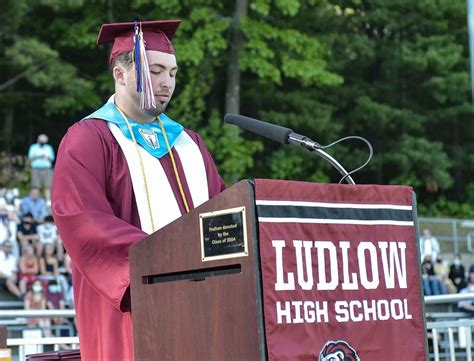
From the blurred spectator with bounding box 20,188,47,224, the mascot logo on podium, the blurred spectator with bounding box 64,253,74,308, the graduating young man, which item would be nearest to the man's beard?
the graduating young man

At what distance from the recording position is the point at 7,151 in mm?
28594

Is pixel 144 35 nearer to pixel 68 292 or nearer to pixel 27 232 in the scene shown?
pixel 68 292

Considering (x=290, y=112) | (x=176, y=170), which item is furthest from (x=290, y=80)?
(x=176, y=170)

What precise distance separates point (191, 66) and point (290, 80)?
19.3 ft

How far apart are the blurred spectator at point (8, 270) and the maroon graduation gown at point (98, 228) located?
10867 mm

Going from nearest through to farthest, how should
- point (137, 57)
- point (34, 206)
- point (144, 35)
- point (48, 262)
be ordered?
point (137, 57) → point (144, 35) → point (48, 262) → point (34, 206)

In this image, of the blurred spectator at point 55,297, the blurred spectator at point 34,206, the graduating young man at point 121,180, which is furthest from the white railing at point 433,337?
→ the blurred spectator at point 34,206

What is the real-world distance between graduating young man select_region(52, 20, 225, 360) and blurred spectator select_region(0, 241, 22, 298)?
10.6 m

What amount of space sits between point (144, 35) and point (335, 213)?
1300 mm

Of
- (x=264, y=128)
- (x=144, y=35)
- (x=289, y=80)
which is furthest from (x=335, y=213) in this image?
(x=289, y=80)

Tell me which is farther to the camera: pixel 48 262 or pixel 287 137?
pixel 48 262

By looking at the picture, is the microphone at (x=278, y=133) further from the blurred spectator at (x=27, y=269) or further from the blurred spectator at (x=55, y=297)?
the blurred spectator at (x=27, y=269)

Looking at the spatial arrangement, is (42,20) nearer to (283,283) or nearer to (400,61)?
(400,61)

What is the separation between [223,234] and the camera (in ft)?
10.3
